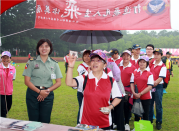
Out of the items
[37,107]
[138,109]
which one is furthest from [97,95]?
[138,109]

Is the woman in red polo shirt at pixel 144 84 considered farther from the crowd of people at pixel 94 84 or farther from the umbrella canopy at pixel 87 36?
the umbrella canopy at pixel 87 36

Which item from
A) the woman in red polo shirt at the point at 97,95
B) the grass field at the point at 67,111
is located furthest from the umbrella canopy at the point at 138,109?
the woman in red polo shirt at the point at 97,95

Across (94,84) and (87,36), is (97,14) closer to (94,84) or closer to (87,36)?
(94,84)

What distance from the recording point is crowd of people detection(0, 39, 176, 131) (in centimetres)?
224

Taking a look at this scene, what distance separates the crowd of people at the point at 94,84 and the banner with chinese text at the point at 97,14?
1.69ft

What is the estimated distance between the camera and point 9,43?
40812mm

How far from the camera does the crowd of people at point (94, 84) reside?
224cm

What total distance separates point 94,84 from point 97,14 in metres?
1.03

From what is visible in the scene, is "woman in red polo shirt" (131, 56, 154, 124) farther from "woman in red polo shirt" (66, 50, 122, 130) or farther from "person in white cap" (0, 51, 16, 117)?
"person in white cap" (0, 51, 16, 117)

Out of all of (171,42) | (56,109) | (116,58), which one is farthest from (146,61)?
(171,42)

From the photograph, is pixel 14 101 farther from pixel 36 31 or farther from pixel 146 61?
pixel 36 31

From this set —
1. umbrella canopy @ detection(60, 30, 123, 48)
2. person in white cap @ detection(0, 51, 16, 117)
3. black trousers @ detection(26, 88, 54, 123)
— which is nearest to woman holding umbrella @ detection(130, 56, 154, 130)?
umbrella canopy @ detection(60, 30, 123, 48)

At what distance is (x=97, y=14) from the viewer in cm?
248

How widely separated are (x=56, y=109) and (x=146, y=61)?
3.34 metres
